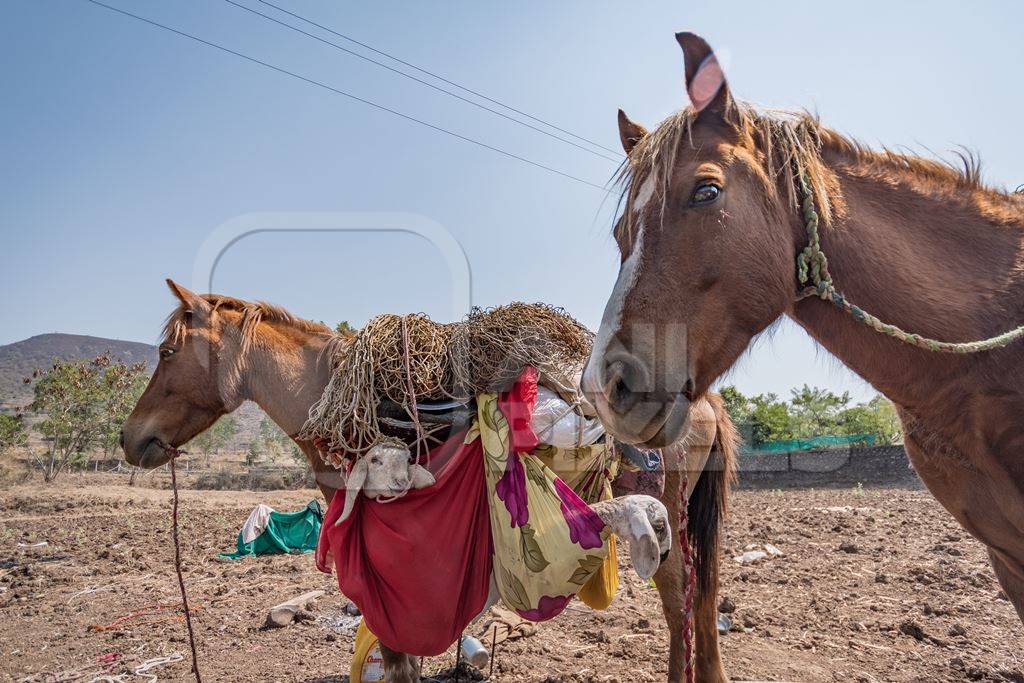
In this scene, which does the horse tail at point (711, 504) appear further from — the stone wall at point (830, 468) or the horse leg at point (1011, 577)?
the stone wall at point (830, 468)

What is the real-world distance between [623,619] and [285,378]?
11.6 ft

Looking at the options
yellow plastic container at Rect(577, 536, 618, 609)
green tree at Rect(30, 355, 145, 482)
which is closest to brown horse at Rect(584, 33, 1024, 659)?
yellow plastic container at Rect(577, 536, 618, 609)

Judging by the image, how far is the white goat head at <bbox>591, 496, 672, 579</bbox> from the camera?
2.11 metres

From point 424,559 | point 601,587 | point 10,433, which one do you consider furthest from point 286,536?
point 10,433

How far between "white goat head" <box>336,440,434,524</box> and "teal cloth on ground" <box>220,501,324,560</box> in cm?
658

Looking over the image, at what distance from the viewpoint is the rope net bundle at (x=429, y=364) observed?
2.75m

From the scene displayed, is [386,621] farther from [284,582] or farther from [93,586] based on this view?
[93,586]

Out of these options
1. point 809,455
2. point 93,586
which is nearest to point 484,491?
point 93,586

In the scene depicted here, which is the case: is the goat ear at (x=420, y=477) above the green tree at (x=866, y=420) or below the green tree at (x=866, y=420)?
below

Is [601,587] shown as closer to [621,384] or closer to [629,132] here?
[621,384]

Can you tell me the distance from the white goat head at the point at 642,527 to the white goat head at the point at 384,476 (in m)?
0.85

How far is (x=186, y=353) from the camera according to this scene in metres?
3.48

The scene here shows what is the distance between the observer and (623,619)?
492cm

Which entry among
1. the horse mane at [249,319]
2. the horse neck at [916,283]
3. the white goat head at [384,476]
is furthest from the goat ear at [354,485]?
the horse neck at [916,283]
